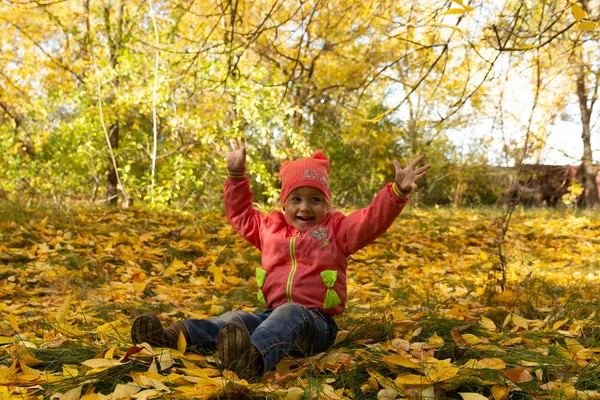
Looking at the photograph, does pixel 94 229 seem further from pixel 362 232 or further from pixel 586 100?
pixel 586 100

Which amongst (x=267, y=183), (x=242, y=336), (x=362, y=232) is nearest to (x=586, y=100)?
(x=267, y=183)

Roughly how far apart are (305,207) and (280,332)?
2.22 ft

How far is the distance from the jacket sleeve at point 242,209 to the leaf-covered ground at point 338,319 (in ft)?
2.00

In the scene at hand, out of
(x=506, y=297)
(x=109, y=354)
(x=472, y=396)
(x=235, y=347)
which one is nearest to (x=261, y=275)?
(x=235, y=347)

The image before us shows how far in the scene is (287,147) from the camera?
9281 mm

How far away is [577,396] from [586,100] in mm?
9408

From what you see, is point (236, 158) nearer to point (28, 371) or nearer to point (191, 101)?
point (28, 371)

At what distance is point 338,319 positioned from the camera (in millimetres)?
2816

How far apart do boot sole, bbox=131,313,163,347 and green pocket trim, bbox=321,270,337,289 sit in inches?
28.6

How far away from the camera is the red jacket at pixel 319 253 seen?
227 cm

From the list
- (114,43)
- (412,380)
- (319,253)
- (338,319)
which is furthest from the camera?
(114,43)

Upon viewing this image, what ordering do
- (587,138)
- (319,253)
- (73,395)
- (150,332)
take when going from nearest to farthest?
(73,395)
(150,332)
(319,253)
(587,138)

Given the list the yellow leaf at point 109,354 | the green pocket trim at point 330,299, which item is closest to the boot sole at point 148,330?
the yellow leaf at point 109,354

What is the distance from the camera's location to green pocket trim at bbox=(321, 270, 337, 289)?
2281 millimetres
